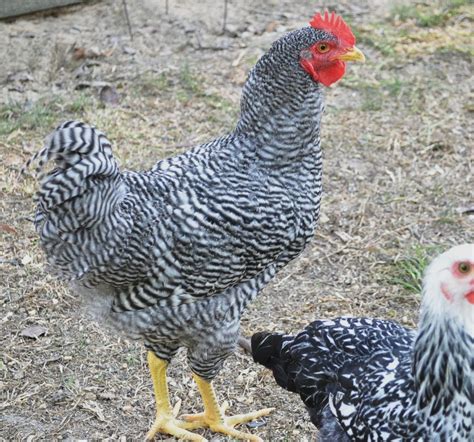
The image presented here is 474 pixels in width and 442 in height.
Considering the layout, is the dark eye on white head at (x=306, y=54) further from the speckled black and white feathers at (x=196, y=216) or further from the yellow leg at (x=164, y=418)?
the yellow leg at (x=164, y=418)

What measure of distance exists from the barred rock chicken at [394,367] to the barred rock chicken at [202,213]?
394 millimetres

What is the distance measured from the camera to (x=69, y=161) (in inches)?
131

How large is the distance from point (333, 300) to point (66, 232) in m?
1.97

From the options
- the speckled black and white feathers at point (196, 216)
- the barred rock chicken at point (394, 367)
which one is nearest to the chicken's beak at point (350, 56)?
the speckled black and white feathers at point (196, 216)

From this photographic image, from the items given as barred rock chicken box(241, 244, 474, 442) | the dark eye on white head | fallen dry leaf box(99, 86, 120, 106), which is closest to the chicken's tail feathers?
the dark eye on white head

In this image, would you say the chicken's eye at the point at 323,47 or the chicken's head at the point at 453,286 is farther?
the chicken's eye at the point at 323,47

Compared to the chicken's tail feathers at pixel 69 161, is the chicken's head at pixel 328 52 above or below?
above

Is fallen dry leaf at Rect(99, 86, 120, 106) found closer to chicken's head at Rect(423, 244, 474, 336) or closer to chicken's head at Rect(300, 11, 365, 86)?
chicken's head at Rect(300, 11, 365, 86)

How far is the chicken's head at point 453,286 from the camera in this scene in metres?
2.92

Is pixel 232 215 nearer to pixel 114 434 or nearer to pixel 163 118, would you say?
pixel 114 434

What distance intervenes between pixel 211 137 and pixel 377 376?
3254 millimetres

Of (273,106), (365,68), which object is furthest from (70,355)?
(365,68)

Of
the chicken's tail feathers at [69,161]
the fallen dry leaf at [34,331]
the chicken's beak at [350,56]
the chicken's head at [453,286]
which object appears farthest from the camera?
the fallen dry leaf at [34,331]

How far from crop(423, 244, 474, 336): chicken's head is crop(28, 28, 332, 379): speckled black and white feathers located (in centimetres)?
89
